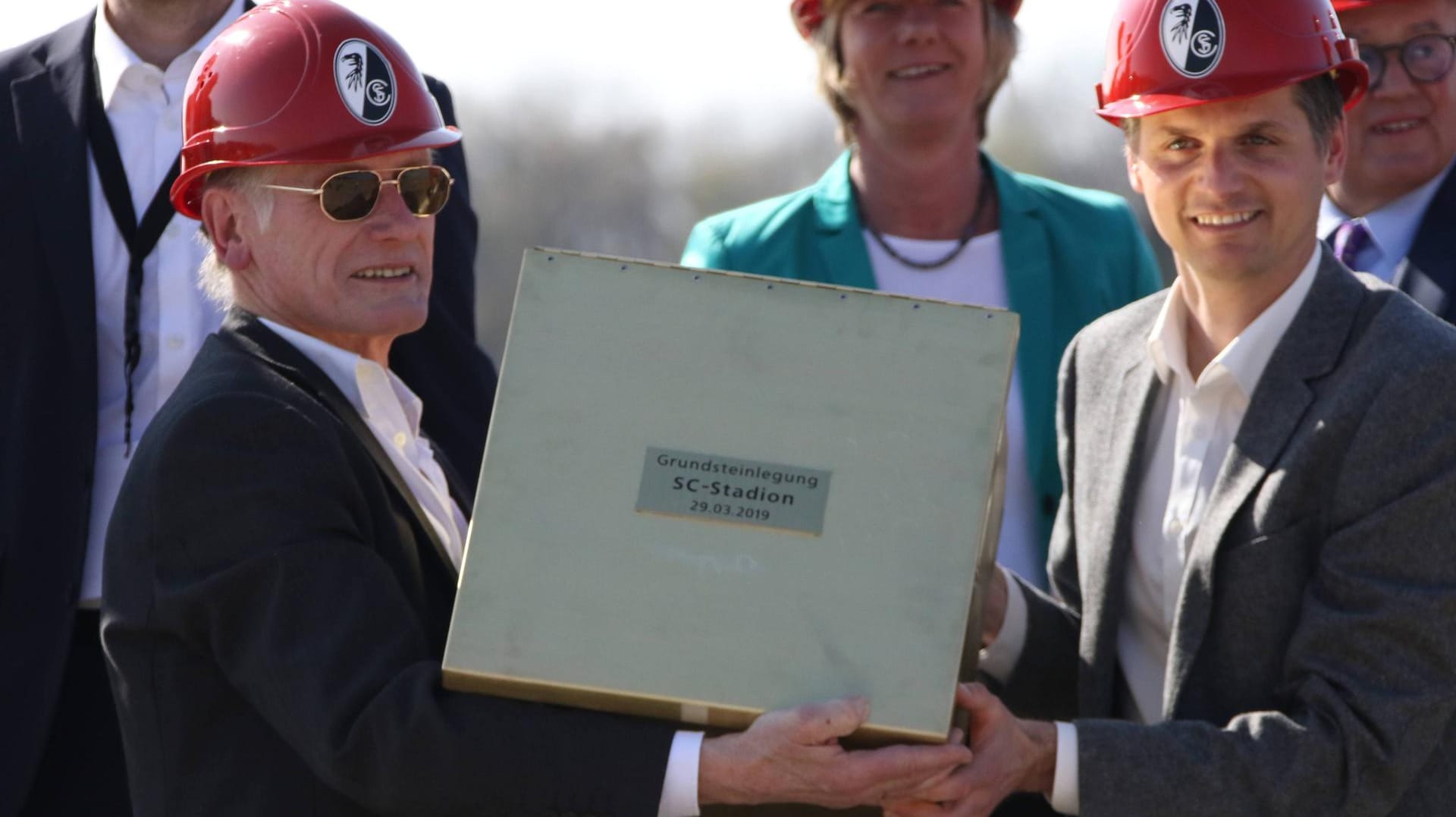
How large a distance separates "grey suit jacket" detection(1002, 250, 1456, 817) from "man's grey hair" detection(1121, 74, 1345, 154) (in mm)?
218

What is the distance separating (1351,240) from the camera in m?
4.33

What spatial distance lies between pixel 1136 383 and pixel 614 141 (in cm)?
2435

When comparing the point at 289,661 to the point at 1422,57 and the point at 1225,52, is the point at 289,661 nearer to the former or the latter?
the point at 1225,52

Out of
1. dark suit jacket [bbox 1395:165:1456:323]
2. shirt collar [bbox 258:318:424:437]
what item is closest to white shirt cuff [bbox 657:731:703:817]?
shirt collar [bbox 258:318:424:437]

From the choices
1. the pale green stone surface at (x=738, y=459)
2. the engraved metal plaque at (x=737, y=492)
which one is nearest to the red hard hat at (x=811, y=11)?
the pale green stone surface at (x=738, y=459)

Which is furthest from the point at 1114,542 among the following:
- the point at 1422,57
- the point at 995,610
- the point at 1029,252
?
the point at 1422,57

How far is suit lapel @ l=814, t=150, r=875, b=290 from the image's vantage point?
14.4 feet

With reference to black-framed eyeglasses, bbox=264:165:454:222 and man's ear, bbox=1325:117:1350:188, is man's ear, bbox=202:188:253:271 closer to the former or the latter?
black-framed eyeglasses, bbox=264:165:454:222

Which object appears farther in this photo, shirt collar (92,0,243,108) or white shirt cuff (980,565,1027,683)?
shirt collar (92,0,243,108)

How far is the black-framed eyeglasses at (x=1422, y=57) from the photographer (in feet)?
14.1

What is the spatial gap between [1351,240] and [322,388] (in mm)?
2441

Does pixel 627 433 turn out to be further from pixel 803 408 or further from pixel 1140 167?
pixel 1140 167

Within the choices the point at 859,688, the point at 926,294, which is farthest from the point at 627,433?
the point at 926,294

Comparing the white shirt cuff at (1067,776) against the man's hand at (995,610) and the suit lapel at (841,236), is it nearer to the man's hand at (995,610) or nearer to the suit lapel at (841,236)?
the man's hand at (995,610)
